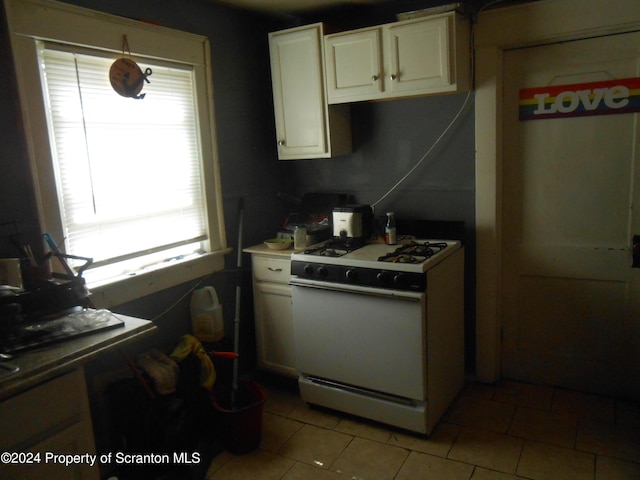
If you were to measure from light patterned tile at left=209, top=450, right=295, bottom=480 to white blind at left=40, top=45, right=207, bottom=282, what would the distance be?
1.11m

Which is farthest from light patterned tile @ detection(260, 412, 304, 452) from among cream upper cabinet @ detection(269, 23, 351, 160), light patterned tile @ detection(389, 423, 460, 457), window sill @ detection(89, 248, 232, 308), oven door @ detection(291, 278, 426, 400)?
cream upper cabinet @ detection(269, 23, 351, 160)

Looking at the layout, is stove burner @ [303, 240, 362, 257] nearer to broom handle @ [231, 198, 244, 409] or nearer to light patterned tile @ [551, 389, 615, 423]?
broom handle @ [231, 198, 244, 409]

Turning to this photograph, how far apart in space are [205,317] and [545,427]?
75.7 inches

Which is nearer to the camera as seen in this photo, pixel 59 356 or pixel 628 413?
pixel 59 356

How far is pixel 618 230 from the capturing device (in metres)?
2.77

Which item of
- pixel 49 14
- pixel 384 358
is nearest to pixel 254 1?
pixel 49 14

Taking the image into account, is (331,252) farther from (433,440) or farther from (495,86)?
(495,86)

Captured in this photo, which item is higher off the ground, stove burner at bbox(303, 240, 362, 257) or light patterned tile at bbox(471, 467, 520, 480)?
stove burner at bbox(303, 240, 362, 257)

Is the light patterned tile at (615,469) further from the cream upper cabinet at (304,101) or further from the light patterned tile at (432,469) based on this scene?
the cream upper cabinet at (304,101)

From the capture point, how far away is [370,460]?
2527mm

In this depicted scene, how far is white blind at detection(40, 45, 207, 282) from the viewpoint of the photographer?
229 cm

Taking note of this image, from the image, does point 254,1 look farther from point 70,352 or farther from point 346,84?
point 70,352

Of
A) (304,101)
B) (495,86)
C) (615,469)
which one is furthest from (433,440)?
(304,101)

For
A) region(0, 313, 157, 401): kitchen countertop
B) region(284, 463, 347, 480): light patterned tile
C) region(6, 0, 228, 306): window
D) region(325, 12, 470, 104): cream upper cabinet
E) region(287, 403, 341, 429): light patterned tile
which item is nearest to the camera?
region(0, 313, 157, 401): kitchen countertop
